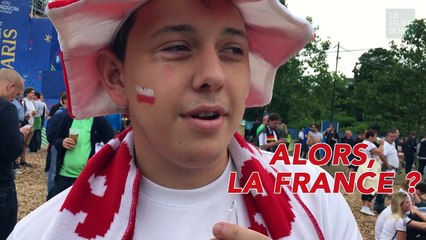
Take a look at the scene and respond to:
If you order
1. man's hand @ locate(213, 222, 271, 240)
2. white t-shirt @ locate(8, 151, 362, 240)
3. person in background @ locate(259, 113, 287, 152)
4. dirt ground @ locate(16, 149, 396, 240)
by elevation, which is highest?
man's hand @ locate(213, 222, 271, 240)

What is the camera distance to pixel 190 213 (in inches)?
50.0

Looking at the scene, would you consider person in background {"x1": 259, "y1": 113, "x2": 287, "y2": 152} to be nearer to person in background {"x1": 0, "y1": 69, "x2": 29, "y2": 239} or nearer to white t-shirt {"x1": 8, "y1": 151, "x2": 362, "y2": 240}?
person in background {"x1": 0, "y1": 69, "x2": 29, "y2": 239}

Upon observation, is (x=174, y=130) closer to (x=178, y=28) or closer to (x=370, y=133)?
(x=178, y=28)

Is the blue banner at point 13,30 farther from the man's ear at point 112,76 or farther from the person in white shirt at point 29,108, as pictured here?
the man's ear at point 112,76

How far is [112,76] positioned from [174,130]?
0.36 meters

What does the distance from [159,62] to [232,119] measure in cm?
24

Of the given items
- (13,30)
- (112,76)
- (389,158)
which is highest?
(13,30)

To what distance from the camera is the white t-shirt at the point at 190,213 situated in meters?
1.25

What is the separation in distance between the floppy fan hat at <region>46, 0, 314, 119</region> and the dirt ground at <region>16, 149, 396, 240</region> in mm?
4640

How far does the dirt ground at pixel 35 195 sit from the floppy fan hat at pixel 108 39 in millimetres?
4640

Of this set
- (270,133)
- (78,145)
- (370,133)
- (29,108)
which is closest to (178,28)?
(78,145)

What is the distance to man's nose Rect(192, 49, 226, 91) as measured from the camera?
1099 millimetres

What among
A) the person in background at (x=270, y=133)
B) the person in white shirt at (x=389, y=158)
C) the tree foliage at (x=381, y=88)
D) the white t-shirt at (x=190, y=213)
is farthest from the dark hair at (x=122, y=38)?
the tree foliage at (x=381, y=88)

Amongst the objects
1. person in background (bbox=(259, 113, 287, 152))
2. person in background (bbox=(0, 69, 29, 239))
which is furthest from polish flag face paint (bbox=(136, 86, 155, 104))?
person in background (bbox=(259, 113, 287, 152))
